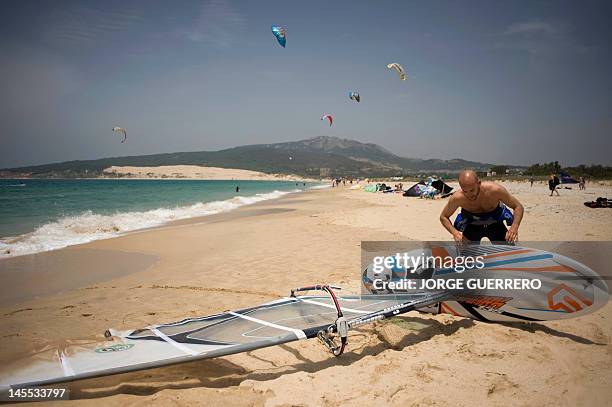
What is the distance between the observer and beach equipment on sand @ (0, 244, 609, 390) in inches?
107

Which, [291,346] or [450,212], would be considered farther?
[450,212]

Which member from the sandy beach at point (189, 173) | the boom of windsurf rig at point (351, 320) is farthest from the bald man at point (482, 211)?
the sandy beach at point (189, 173)

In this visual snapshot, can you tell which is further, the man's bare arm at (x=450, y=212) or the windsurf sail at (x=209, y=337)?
the man's bare arm at (x=450, y=212)

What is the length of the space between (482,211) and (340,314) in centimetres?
259

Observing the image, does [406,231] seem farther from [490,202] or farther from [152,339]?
[152,339]

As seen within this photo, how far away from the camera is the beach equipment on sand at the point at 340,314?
2724 millimetres

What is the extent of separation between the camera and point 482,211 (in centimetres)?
442

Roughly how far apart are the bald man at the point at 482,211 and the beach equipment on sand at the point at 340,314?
59 centimetres

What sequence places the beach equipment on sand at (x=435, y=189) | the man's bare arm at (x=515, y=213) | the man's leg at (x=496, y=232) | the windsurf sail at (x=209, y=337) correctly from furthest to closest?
1. the beach equipment on sand at (x=435, y=189)
2. the man's leg at (x=496, y=232)
3. the man's bare arm at (x=515, y=213)
4. the windsurf sail at (x=209, y=337)

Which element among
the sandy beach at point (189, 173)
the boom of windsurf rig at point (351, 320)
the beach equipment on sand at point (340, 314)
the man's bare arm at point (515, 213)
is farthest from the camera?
the sandy beach at point (189, 173)

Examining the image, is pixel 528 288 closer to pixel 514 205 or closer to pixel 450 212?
pixel 514 205

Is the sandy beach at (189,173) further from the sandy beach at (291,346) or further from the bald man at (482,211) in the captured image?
the bald man at (482,211)

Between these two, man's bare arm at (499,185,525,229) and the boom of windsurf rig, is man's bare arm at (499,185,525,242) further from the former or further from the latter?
the boom of windsurf rig

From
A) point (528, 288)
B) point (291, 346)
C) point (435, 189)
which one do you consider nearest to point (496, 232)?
point (528, 288)
